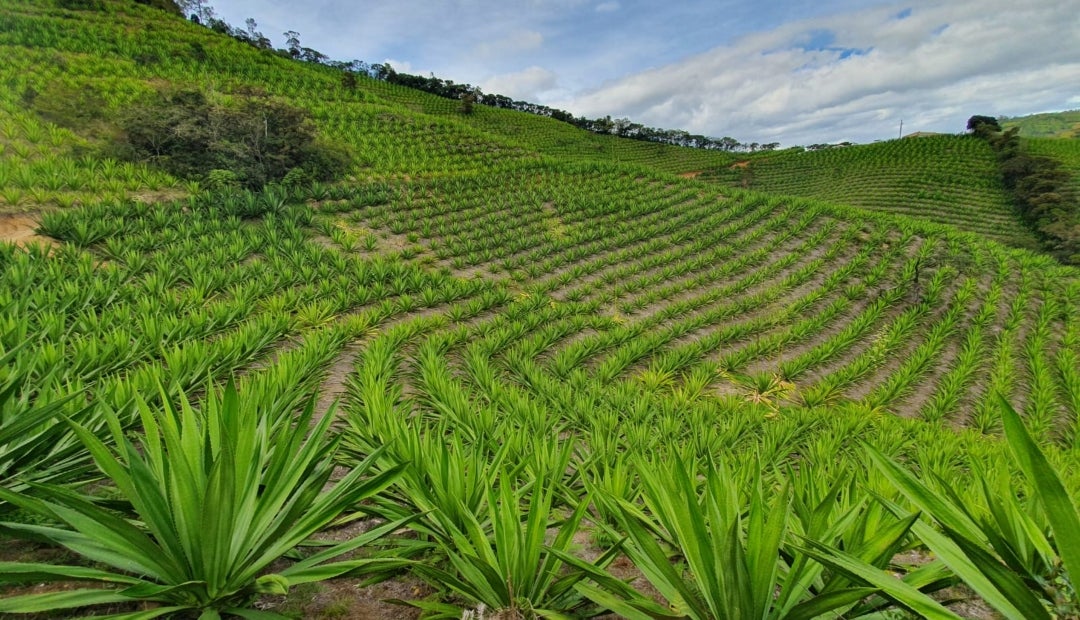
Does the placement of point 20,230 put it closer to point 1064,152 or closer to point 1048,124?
point 1064,152

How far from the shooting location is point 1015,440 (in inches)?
45.8

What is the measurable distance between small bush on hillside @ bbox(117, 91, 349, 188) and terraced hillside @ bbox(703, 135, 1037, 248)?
3203 centimetres

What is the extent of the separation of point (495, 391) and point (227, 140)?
12662mm

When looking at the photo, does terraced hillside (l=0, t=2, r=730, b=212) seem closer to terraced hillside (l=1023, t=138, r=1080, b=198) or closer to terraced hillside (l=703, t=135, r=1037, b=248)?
terraced hillside (l=703, t=135, r=1037, b=248)

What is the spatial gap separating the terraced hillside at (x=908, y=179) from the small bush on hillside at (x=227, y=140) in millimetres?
Result: 32032

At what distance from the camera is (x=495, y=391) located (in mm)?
4359

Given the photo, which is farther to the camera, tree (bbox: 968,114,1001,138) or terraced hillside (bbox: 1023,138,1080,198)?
tree (bbox: 968,114,1001,138)

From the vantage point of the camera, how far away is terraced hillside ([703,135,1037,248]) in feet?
83.3

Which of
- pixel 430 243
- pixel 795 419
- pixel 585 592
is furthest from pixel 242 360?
pixel 430 243

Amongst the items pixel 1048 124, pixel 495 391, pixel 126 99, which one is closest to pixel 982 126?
pixel 495 391

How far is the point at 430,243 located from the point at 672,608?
10.0m

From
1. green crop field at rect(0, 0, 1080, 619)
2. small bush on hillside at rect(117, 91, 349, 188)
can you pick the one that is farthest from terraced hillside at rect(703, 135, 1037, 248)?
small bush on hillside at rect(117, 91, 349, 188)

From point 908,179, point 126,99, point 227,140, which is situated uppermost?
point 126,99

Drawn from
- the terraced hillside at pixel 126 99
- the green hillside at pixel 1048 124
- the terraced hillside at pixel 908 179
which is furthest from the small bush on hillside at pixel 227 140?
the green hillside at pixel 1048 124
